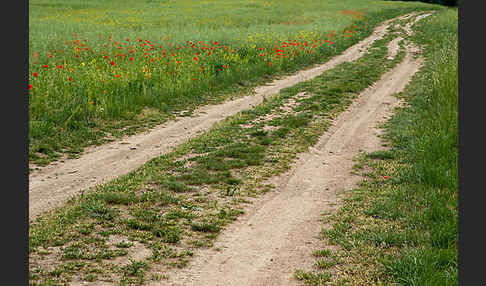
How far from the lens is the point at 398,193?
22.4 ft

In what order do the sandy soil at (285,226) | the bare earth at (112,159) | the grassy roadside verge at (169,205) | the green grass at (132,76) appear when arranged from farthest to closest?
the green grass at (132,76) → the bare earth at (112,159) → the grassy roadside verge at (169,205) → the sandy soil at (285,226)

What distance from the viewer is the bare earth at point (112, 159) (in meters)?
7.31

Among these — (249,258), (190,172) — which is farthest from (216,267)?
(190,172)

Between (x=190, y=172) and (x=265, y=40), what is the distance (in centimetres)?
1576

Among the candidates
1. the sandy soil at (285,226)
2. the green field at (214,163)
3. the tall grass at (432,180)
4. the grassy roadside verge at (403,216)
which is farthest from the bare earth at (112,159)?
the tall grass at (432,180)

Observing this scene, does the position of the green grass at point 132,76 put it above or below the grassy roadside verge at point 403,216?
above

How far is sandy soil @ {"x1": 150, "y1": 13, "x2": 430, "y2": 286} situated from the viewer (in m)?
4.96

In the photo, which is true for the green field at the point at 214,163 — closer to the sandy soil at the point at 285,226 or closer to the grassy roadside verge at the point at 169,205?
the grassy roadside verge at the point at 169,205

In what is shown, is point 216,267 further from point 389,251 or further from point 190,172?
point 190,172

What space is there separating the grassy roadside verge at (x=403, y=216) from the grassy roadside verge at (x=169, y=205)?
1435 millimetres

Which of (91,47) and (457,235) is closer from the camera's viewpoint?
(457,235)

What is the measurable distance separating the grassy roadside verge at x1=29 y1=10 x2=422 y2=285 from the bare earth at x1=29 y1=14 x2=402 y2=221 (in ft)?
1.29

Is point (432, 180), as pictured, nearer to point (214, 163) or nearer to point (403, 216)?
point (403, 216)

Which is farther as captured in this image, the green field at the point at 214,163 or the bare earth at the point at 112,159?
the bare earth at the point at 112,159
